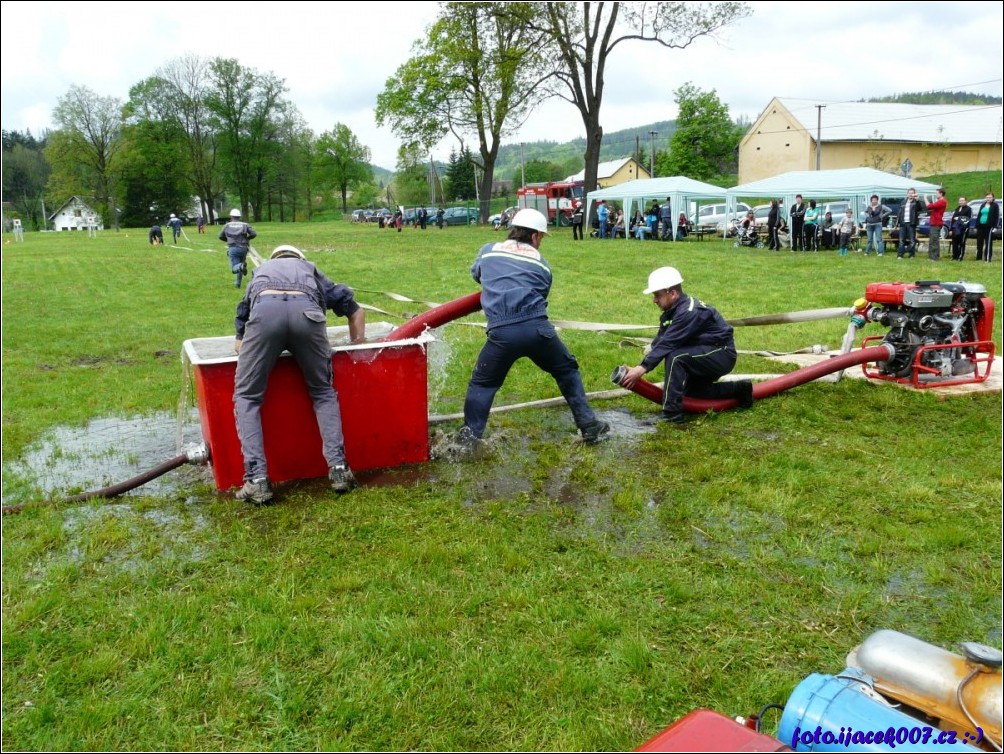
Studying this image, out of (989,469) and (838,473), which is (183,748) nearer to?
(838,473)

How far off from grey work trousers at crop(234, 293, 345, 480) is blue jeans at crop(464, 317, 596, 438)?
122 cm

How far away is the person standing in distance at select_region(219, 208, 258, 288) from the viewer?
54.7 feet

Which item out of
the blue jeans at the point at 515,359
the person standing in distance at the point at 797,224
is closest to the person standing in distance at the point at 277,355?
the blue jeans at the point at 515,359

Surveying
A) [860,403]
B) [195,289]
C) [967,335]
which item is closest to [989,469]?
[860,403]

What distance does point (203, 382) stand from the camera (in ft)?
16.2

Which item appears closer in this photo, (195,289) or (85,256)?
(195,289)

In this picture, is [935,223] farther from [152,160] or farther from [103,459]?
[152,160]

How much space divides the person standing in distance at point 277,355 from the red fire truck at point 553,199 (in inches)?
1675

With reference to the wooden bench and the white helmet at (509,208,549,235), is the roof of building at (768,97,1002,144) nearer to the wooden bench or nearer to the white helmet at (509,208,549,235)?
the wooden bench

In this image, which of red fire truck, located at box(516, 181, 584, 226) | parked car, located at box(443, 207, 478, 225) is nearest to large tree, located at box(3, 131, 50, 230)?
parked car, located at box(443, 207, 478, 225)

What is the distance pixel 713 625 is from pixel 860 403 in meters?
4.28

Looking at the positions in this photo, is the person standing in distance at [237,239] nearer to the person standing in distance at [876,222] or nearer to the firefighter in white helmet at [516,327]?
the firefighter in white helmet at [516,327]

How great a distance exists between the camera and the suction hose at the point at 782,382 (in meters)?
6.74

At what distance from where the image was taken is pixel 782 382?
23.4 ft
